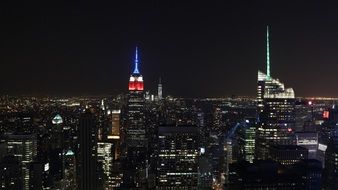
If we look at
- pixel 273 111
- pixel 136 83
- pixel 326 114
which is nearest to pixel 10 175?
pixel 136 83

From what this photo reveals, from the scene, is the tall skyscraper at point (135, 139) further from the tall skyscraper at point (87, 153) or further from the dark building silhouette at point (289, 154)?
the dark building silhouette at point (289, 154)

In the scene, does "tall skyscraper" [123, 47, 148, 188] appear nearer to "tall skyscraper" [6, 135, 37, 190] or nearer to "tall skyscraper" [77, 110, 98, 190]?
"tall skyscraper" [77, 110, 98, 190]

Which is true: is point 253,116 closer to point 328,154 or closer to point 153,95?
point 153,95

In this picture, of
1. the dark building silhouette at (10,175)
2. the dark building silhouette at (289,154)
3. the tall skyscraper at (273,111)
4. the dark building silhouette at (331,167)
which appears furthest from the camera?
the tall skyscraper at (273,111)

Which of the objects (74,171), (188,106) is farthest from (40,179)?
(188,106)

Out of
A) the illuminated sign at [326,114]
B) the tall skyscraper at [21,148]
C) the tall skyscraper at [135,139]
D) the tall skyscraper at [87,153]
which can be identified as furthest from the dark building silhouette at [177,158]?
the illuminated sign at [326,114]

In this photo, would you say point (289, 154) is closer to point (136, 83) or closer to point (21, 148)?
point (21, 148)
